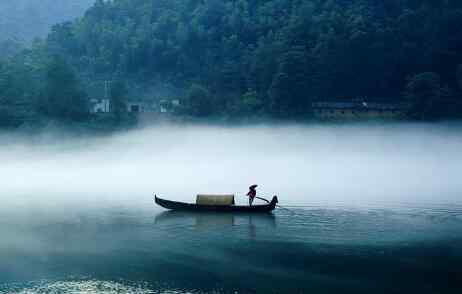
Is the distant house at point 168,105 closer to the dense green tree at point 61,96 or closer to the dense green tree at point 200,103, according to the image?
the dense green tree at point 200,103

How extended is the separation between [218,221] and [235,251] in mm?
6192

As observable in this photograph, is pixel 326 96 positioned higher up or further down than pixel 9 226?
higher up

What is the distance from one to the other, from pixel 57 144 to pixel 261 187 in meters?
32.2

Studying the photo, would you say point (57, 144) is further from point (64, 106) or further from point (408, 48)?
point (408, 48)

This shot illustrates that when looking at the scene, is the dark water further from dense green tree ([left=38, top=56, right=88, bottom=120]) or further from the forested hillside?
the forested hillside

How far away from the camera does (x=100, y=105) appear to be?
8019 cm

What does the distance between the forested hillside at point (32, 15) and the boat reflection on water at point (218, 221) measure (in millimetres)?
112637

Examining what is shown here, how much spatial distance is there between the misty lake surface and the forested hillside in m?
85.4

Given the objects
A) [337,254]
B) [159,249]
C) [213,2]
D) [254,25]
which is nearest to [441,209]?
[337,254]

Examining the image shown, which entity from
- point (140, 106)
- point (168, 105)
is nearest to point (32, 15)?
point (140, 106)

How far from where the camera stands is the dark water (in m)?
20.9

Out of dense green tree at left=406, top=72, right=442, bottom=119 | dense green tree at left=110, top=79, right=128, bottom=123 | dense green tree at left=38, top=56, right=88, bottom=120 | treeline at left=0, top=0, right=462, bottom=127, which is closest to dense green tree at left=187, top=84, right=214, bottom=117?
treeline at left=0, top=0, right=462, bottom=127

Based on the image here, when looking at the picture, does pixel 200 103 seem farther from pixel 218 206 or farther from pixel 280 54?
pixel 218 206

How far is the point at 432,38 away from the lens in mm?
78688
